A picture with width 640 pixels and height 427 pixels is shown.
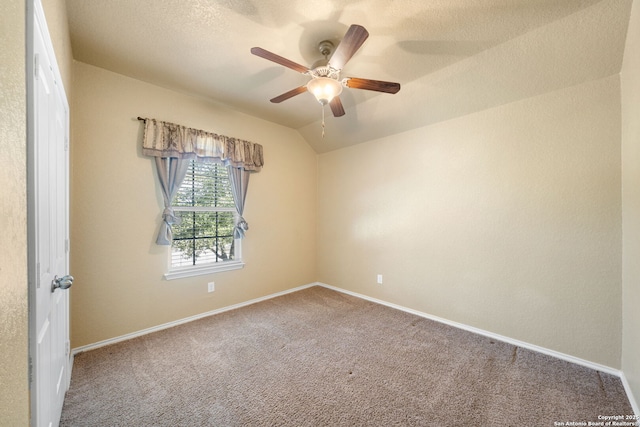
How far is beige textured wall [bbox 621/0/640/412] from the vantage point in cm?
167

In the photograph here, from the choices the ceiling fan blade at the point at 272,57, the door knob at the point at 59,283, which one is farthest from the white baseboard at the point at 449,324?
the ceiling fan blade at the point at 272,57

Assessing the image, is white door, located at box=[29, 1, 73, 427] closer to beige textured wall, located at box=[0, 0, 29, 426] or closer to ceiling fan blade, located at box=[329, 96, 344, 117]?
beige textured wall, located at box=[0, 0, 29, 426]

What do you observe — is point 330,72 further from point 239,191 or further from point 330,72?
point 239,191

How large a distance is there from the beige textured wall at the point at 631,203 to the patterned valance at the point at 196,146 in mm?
3493

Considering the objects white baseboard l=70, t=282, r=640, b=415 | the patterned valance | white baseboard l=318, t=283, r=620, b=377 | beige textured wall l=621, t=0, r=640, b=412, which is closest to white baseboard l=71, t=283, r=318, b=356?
white baseboard l=70, t=282, r=640, b=415

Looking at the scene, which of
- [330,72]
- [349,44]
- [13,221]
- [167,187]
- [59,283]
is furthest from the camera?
[167,187]

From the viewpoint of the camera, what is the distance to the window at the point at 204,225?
296 cm

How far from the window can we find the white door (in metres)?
1.18

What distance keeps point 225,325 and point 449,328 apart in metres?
2.54

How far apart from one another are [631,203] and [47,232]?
361 centimetres

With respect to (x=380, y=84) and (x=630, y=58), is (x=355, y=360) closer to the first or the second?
(x=380, y=84)

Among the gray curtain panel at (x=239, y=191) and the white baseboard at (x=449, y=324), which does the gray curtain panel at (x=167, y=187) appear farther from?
the white baseboard at (x=449, y=324)

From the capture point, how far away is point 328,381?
6.43 ft

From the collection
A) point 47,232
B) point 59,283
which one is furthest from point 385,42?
point 59,283
